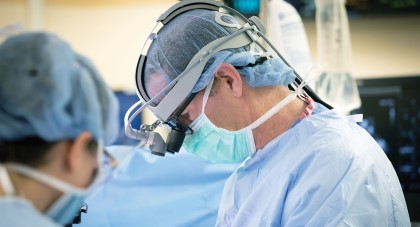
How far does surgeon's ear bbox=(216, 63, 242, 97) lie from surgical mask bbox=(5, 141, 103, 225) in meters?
0.56

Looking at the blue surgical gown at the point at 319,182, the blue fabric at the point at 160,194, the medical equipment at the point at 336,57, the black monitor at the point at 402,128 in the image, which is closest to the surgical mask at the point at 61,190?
the blue surgical gown at the point at 319,182

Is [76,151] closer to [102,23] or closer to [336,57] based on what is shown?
[336,57]

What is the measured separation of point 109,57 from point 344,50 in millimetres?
1771

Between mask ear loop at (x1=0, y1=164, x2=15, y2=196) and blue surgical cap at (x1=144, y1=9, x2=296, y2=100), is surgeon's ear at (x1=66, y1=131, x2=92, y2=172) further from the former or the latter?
blue surgical cap at (x1=144, y1=9, x2=296, y2=100)

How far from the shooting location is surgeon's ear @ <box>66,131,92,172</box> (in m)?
1.07

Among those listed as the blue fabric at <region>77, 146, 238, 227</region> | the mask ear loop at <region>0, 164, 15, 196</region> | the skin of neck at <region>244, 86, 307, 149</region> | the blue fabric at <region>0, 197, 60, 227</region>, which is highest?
the mask ear loop at <region>0, 164, 15, 196</region>

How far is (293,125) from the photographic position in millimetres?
1689

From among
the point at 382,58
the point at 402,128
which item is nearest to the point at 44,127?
the point at 402,128

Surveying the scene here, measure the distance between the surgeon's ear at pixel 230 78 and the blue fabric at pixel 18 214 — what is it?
0.72 metres

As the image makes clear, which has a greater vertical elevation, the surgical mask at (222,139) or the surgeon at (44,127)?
the surgeon at (44,127)

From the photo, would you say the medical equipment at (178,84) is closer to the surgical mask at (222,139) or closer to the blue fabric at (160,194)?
the surgical mask at (222,139)

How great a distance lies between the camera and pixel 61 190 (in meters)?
1.06

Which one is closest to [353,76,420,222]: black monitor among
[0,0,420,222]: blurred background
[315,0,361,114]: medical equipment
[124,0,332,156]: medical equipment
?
[0,0,420,222]: blurred background

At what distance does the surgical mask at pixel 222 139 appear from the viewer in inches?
64.9
